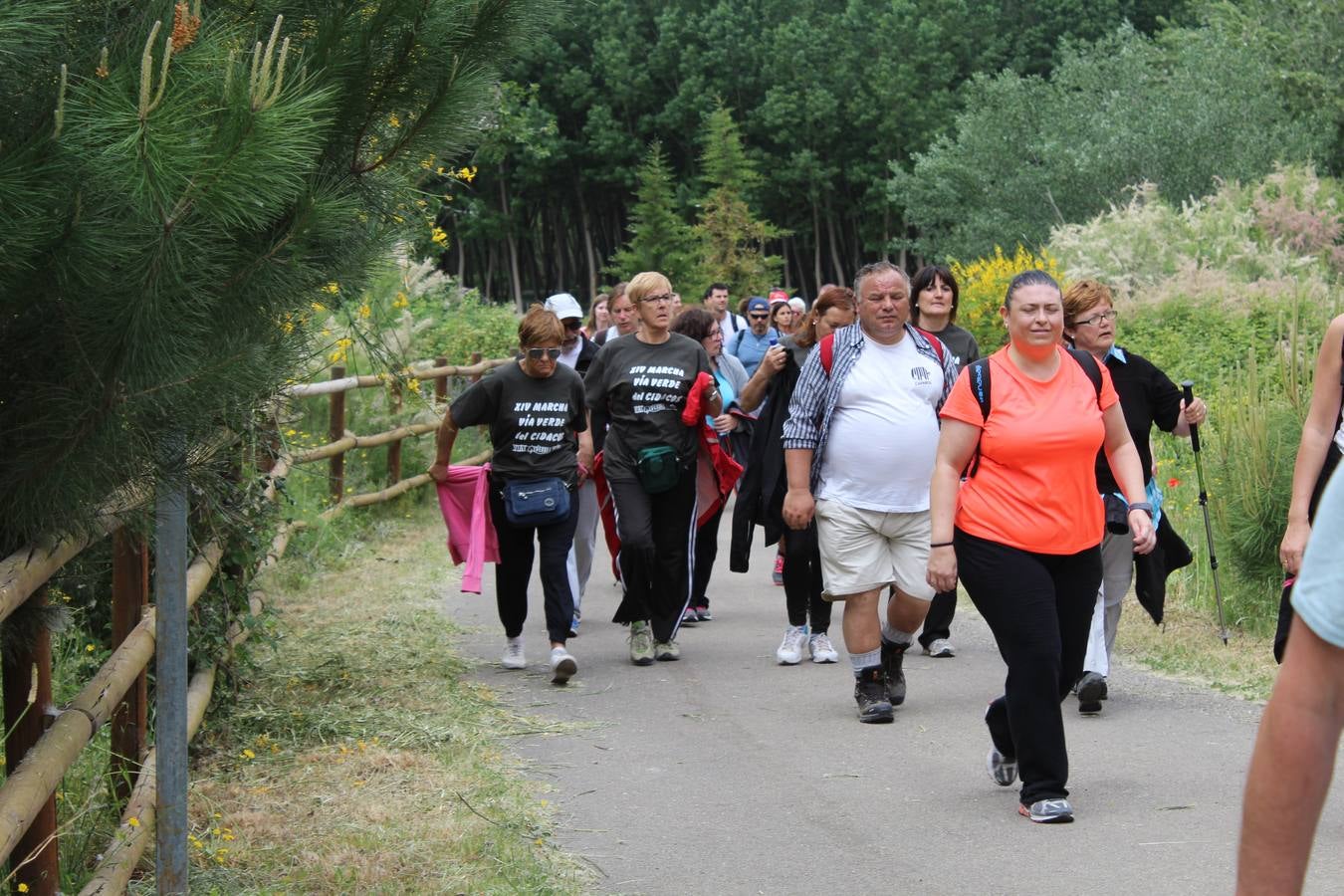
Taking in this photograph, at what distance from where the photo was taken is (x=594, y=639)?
10.4 meters

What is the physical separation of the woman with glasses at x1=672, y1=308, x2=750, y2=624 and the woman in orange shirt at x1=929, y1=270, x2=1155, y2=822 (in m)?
3.53

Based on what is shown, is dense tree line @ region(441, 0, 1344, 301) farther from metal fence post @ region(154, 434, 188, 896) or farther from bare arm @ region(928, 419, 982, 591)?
metal fence post @ region(154, 434, 188, 896)

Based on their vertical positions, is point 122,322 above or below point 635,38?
below

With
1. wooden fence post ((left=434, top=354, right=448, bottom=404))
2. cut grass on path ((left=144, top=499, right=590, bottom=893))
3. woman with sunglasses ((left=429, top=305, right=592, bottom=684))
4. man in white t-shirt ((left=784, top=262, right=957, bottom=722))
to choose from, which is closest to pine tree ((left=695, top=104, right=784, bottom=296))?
wooden fence post ((left=434, top=354, right=448, bottom=404))

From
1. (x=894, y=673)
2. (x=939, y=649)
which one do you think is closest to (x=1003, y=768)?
(x=894, y=673)

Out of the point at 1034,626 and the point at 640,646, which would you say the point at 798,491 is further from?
the point at 1034,626

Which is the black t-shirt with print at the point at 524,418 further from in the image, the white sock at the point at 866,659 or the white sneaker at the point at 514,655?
the white sock at the point at 866,659

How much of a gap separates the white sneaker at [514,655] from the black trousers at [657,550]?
59 cm

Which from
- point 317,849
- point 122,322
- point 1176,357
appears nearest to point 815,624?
point 317,849

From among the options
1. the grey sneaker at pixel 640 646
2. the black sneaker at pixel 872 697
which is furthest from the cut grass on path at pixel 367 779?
the black sneaker at pixel 872 697

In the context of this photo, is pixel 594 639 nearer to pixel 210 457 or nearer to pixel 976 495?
pixel 976 495

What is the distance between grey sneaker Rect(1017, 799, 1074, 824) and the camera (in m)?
6.02

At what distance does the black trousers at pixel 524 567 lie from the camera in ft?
30.4

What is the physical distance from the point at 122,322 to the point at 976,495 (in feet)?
11.6
